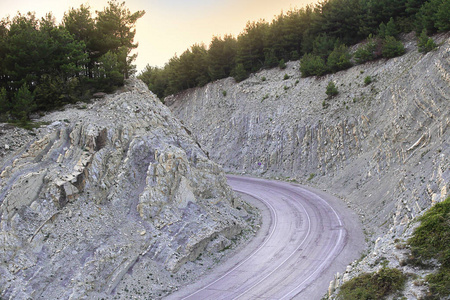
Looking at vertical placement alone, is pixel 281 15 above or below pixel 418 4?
above

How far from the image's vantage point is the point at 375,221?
2305 cm

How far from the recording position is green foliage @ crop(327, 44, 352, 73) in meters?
41.1

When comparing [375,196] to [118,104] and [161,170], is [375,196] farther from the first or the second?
[118,104]

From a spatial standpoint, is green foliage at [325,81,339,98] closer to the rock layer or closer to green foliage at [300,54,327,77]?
the rock layer

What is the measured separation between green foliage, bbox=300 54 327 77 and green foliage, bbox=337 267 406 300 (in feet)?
113

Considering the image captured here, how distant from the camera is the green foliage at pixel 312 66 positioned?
42.8 metres

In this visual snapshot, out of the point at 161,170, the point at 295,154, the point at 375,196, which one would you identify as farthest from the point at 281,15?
the point at 161,170

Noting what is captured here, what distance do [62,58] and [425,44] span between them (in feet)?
103

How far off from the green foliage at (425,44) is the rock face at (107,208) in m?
22.4

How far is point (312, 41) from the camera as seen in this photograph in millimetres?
48688

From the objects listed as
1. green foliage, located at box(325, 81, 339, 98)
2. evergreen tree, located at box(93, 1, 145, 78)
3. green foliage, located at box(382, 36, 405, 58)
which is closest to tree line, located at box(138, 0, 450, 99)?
green foliage, located at box(382, 36, 405, 58)

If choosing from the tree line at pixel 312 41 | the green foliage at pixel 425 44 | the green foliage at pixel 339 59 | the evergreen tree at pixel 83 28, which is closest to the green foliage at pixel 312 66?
the tree line at pixel 312 41

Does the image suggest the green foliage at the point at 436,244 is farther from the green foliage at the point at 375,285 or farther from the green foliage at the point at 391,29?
the green foliage at the point at 391,29

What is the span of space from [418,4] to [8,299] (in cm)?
4671
